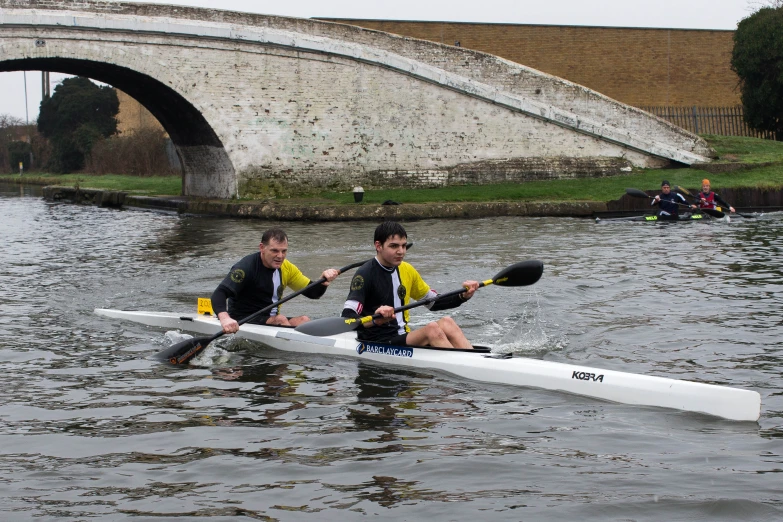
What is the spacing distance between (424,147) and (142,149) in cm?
2112

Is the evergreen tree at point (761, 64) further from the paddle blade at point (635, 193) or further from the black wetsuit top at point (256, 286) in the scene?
the black wetsuit top at point (256, 286)

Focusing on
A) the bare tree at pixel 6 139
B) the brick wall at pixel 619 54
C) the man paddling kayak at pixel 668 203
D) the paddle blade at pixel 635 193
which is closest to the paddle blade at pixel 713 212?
the man paddling kayak at pixel 668 203

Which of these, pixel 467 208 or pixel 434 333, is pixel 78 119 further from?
pixel 434 333

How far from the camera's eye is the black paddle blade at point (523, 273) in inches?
285

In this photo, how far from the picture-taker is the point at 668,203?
59.0 feet

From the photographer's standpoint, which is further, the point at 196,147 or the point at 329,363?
the point at 196,147

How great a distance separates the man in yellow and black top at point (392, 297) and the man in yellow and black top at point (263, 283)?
675 mm

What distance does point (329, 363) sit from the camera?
24.4 feet

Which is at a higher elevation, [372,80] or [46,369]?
[372,80]

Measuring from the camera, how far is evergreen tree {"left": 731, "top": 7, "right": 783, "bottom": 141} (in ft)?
85.7

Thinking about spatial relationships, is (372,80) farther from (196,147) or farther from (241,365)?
(241,365)

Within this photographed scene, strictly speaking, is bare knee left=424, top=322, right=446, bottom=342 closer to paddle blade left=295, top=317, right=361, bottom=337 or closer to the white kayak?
the white kayak

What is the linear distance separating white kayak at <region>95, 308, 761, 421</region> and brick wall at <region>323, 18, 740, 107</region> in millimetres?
24985

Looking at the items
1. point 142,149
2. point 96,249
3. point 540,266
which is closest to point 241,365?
point 540,266
